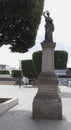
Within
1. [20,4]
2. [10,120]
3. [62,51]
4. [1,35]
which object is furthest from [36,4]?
[62,51]

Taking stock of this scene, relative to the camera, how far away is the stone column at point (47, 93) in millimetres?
16938

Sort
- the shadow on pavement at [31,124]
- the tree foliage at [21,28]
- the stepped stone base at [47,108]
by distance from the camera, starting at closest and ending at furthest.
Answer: the shadow on pavement at [31,124] < the stepped stone base at [47,108] < the tree foliage at [21,28]

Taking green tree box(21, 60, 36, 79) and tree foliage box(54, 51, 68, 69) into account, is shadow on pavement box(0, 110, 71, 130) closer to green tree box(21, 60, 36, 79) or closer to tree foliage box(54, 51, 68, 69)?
tree foliage box(54, 51, 68, 69)

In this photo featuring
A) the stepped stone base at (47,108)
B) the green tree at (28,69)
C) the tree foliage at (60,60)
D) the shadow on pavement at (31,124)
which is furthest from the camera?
the green tree at (28,69)

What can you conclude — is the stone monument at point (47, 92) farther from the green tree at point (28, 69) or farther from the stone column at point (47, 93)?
the green tree at point (28, 69)

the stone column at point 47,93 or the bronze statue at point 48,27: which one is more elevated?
the bronze statue at point 48,27

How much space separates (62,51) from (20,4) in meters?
45.3

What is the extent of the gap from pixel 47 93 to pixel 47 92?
0.04m

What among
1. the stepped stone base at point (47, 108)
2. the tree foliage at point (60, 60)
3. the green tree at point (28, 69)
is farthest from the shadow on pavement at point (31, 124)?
the green tree at point (28, 69)

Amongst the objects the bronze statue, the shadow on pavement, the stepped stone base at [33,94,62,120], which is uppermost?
the bronze statue

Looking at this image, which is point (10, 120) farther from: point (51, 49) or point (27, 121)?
point (51, 49)

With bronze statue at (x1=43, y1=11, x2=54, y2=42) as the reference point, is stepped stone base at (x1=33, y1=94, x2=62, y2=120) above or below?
below

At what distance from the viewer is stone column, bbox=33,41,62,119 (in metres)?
16.9

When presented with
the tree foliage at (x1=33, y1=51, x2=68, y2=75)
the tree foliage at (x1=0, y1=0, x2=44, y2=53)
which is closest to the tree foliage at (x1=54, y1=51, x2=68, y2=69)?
the tree foliage at (x1=33, y1=51, x2=68, y2=75)
